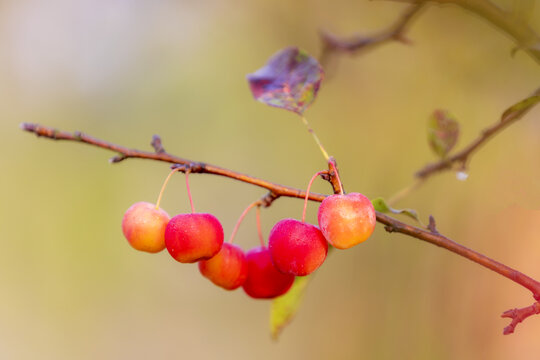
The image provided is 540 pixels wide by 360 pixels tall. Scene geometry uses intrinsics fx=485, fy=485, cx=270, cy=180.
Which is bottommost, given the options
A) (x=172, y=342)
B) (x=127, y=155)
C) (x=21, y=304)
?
(x=172, y=342)

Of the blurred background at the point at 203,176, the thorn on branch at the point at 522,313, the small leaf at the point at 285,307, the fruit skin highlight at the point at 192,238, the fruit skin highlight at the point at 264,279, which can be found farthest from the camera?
the blurred background at the point at 203,176

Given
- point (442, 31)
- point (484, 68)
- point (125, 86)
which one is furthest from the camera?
point (125, 86)

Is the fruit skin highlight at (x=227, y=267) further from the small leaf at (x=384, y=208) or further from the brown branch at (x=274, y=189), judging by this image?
the small leaf at (x=384, y=208)

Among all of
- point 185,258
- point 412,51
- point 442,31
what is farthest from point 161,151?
point 412,51

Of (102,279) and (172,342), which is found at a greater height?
(102,279)

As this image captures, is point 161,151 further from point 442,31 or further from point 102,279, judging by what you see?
point 102,279

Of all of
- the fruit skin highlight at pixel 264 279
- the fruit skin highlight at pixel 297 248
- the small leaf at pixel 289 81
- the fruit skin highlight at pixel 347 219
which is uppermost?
the small leaf at pixel 289 81

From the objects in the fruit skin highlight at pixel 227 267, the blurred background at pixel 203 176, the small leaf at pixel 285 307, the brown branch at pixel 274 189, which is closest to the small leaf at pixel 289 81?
the brown branch at pixel 274 189
